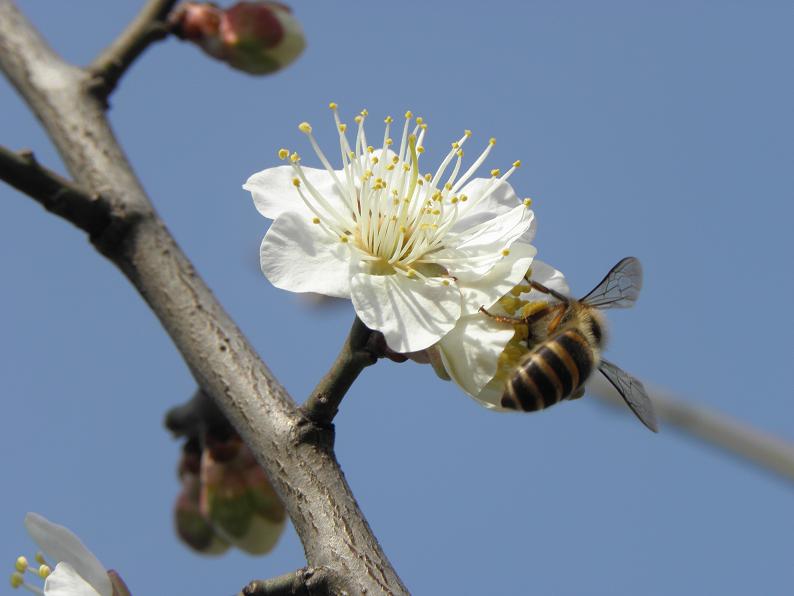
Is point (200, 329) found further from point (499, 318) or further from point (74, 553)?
point (499, 318)

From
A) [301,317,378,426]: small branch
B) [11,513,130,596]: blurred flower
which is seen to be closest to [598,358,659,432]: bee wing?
[301,317,378,426]: small branch

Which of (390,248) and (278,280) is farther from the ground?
(390,248)

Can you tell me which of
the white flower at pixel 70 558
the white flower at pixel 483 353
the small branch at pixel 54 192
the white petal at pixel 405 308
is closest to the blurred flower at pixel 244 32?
the small branch at pixel 54 192

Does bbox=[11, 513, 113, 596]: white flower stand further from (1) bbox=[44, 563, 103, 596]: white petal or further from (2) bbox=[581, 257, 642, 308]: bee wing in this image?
(2) bbox=[581, 257, 642, 308]: bee wing

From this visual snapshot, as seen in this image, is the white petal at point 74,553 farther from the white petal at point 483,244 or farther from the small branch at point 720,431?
the small branch at point 720,431

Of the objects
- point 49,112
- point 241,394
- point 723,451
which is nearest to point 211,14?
point 49,112

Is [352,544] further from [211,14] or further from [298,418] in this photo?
[211,14]
